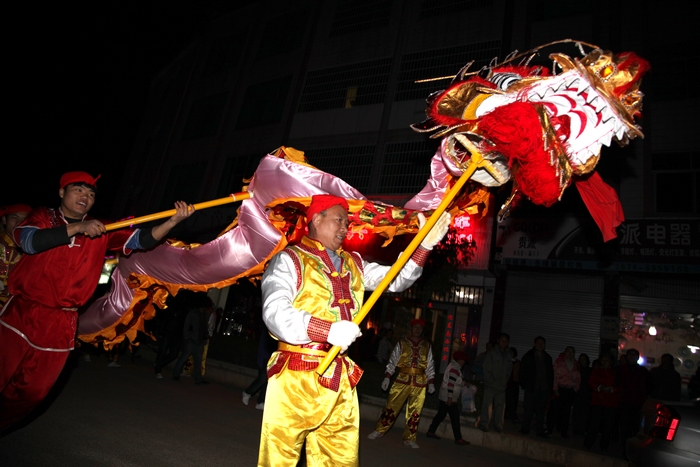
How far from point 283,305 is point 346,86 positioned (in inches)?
646

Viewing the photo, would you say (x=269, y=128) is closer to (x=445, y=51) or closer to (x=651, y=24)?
(x=445, y=51)

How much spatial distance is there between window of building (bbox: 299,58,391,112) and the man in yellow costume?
11.4 meters

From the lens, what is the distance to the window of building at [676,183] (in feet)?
35.7

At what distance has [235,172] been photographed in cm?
1991

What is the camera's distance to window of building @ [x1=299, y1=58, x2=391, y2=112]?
1669 centimetres

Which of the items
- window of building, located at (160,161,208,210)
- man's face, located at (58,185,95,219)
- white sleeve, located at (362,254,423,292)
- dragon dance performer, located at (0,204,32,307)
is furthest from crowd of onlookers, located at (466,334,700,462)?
window of building, located at (160,161,208,210)

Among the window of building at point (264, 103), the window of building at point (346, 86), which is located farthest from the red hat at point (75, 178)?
the window of building at point (264, 103)

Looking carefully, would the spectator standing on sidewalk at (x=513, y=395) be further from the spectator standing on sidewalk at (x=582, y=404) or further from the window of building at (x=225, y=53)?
the window of building at (x=225, y=53)

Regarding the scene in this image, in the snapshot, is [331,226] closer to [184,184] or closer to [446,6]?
[446,6]

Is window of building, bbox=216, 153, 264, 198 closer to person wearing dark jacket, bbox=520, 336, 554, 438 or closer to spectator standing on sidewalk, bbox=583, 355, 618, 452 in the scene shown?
person wearing dark jacket, bbox=520, 336, 554, 438

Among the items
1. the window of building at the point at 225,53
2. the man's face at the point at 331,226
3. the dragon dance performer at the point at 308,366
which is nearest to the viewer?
the dragon dance performer at the point at 308,366

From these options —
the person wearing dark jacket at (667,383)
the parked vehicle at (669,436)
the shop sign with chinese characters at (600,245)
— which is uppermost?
the shop sign with chinese characters at (600,245)

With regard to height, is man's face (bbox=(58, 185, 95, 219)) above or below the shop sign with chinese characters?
below

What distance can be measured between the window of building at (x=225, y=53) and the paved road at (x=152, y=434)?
17703 millimetres
